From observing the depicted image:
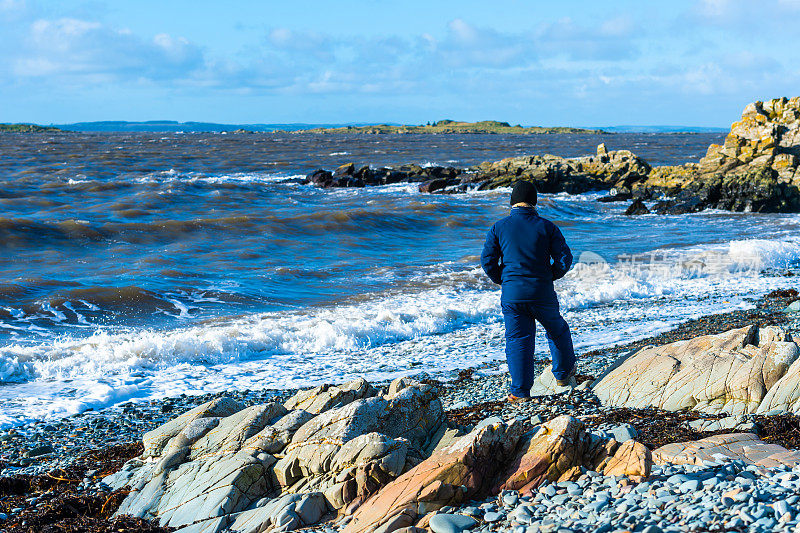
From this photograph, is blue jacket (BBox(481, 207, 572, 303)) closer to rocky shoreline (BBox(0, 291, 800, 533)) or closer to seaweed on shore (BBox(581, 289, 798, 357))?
rocky shoreline (BBox(0, 291, 800, 533))

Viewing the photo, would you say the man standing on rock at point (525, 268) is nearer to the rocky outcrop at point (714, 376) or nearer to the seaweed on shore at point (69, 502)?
the rocky outcrop at point (714, 376)

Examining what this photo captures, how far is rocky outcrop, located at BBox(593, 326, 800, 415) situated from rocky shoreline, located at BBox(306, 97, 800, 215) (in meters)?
25.6

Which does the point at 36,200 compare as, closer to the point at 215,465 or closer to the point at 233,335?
the point at 233,335

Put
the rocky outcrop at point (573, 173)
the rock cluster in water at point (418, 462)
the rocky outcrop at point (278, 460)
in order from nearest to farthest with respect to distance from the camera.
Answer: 1. the rock cluster in water at point (418, 462)
2. the rocky outcrop at point (278, 460)
3. the rocky outcrop at point (573, 173)

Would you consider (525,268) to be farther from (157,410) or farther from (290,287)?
(290,287)

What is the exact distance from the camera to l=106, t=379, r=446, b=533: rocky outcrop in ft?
16.0

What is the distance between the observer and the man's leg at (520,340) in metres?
6.94

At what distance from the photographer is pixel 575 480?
453 centimetres

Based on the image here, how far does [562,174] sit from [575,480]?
1512 inches

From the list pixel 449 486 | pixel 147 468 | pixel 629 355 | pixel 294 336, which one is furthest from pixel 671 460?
pixel 294 336

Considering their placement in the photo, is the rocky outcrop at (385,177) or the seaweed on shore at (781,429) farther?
the rocky outcrop at (385,177)

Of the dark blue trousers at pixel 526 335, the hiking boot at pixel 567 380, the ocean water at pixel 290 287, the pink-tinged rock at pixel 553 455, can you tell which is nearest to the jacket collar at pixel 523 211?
the dark blue trousers at pixel 526 335

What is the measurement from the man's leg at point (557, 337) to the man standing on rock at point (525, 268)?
10 millimetres

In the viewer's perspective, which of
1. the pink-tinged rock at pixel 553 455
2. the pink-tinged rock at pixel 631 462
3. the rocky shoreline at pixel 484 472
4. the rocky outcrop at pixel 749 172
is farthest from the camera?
the rocky outcrop at pixel 749 172
